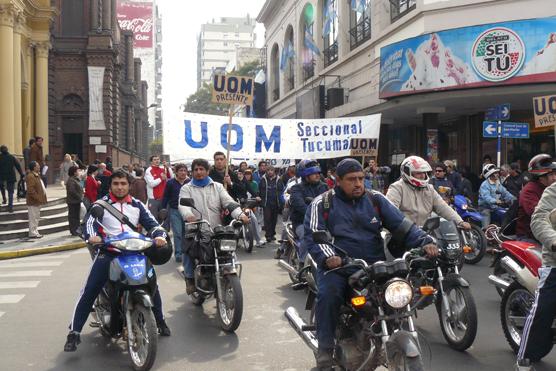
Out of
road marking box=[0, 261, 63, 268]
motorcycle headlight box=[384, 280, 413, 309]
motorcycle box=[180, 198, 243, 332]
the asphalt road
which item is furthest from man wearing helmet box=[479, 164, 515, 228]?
motorcycle headlight box=[384, 280, 413, 309]

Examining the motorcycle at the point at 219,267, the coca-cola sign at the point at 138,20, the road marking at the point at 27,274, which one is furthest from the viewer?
the coca-cola sign at the point at 138,20

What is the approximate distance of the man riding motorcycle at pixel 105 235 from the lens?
5254mm

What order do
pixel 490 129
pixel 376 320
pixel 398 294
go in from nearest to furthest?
pixel 398 294, pixel 376 320, pixel 490 129

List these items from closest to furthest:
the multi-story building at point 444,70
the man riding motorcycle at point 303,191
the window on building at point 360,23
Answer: the man riding motorcycle at point 303,191, the multi-story building at point 444,70, the window on building at point 360,23

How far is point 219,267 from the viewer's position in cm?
635

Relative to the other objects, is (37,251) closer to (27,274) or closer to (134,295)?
(27,274)

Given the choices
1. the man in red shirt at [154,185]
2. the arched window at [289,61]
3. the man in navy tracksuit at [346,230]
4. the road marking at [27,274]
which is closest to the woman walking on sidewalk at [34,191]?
the man in red shirt at [154,185]

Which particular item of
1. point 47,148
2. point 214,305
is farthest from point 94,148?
point 214,305

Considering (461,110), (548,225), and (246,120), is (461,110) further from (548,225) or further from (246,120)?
(548,225)

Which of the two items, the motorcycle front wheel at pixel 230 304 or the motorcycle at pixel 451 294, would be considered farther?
the motorcycle front wheel at pixel 230 304

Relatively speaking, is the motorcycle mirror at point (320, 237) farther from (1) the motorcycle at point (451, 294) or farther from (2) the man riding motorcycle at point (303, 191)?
(2) the man riding motorcycle at point (303, 191)

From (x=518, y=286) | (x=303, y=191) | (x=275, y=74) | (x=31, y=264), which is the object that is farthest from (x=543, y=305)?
(x=275, y=74)

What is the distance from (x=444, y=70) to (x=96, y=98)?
2408 centimetres

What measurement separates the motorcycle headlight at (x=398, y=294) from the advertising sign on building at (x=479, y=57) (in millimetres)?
14353
